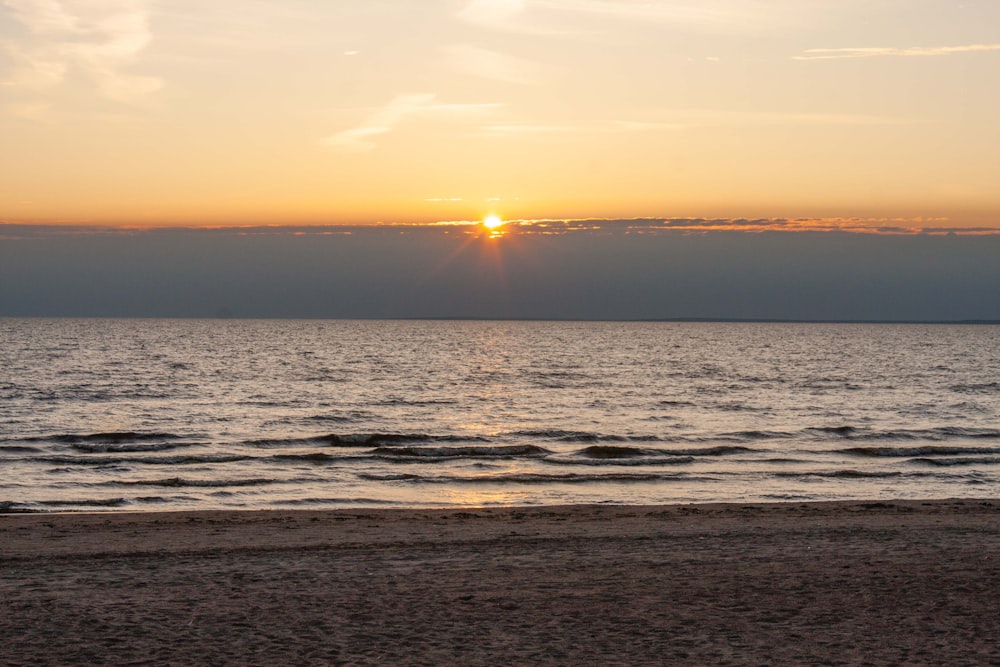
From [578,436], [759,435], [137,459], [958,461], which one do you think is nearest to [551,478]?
[578,436]

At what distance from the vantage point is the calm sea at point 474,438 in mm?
25344

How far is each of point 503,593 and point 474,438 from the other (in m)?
25.5

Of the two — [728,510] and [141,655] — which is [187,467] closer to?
[728,510]

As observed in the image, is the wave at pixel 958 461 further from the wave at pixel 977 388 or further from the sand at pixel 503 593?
the wave at pixel 977 388

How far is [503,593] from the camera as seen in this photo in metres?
11.5

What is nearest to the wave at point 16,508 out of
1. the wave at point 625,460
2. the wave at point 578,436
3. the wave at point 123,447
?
the wave at point 123,447

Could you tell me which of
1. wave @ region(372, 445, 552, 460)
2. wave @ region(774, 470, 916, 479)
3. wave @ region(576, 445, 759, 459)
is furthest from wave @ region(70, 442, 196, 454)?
wave @ region(774, 470, 916, 479)

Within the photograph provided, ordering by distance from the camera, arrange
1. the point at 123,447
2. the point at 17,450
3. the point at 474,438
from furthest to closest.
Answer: the point at 474,438 < the point at 123,447 < the point at 17,450

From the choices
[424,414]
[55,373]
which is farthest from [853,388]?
[55,373]

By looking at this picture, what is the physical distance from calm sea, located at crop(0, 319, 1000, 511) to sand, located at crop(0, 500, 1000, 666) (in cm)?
703

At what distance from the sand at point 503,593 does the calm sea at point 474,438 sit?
7033 millimetres

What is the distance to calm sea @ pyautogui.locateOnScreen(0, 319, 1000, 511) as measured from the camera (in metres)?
25.3

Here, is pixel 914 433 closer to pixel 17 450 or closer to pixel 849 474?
pixel 849 474

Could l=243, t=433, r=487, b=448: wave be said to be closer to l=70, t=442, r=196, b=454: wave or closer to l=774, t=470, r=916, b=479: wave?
l=70, t=442, r=196, b=454: wave
